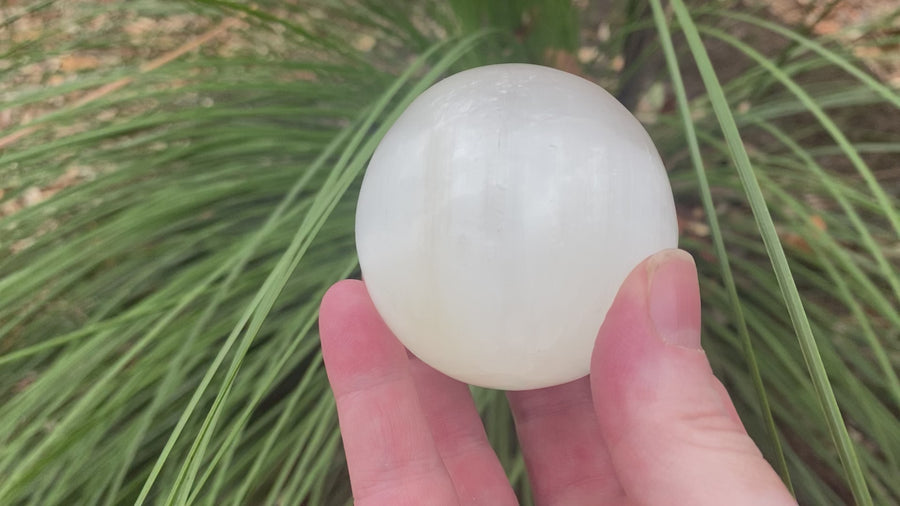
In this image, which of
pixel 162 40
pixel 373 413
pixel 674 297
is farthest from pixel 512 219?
pixel 162 40

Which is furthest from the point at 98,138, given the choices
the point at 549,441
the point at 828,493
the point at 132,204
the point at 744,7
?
the point at 744,7

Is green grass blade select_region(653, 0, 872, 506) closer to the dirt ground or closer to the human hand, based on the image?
the human hand

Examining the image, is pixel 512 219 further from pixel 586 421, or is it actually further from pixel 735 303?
pixel 586 421

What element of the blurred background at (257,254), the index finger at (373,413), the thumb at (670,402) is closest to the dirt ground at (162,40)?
the blurred background at (257,254)

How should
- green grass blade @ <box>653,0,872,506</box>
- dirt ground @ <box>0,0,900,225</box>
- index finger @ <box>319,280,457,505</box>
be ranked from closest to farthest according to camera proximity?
green grass blade @ <box>653,0,872,506</box>
index finger @ <box>319,280,457,505</box>
dirt ground @ <box>0,0,900,225</box>

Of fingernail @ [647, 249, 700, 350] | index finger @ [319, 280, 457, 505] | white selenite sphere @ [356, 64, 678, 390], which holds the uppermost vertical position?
white selenite sphere @ [356, 64, 678, 390]

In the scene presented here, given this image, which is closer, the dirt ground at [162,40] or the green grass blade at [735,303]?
the green grass blade at [735,303]

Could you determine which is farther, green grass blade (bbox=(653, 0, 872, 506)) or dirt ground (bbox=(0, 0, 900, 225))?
→ dirt ground (bbox=(0, 0, 900, 225))

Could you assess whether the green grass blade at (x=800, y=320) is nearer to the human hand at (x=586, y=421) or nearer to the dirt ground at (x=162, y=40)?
the human hand at (x=586, y=421)

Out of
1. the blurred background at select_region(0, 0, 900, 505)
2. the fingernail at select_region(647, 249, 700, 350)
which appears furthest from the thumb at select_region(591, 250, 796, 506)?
the blurred background at select_region(0, 0, 900, 505)
